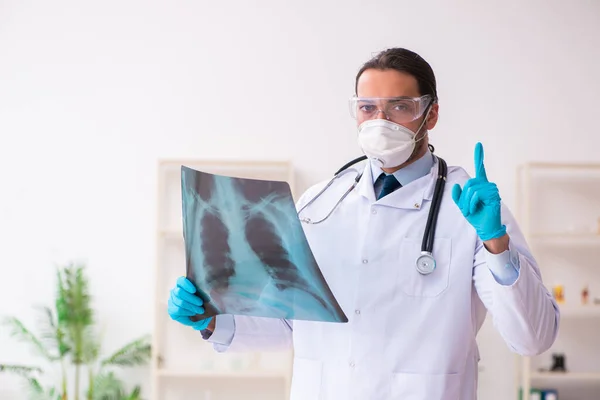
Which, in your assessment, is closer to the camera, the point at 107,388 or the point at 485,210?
the point at 485,210

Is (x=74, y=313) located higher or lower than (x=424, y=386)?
lower

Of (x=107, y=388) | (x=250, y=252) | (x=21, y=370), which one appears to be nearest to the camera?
(x=250, y=252)

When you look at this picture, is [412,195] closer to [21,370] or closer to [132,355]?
[132,355]

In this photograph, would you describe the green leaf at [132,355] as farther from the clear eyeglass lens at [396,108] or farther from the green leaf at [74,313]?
the clear eyeglass lens at [396,108]

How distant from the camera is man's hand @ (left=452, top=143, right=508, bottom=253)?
1351mm

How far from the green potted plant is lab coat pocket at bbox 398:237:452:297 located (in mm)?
2706

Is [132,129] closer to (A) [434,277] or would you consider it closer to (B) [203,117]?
(B) [203,117]

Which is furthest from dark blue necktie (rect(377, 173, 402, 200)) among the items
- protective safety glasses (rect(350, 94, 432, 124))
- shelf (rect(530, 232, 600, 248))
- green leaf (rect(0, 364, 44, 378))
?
green leaf (rect(0, 364, 44, 378))

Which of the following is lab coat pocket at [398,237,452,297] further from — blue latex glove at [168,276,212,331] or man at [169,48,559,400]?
blue latex glove at [168,276,212,331]

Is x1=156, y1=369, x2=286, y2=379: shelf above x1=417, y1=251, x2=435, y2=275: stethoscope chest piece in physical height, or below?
below

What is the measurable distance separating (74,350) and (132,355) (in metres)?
0.29

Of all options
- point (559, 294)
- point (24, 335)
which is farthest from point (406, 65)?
point (24, 335)

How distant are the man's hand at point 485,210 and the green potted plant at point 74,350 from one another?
295 cm

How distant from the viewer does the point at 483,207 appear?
1.36m
